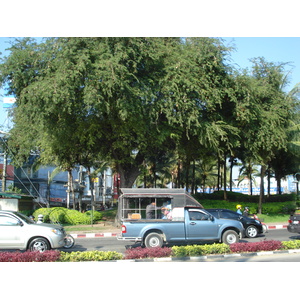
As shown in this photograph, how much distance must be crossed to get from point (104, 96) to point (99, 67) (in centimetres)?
151

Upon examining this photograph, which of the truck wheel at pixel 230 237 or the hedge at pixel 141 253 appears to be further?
the truck wheel at pixel 230 237

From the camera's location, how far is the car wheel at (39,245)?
11.6m

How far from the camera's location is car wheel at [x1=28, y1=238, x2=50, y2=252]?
11.6 meters

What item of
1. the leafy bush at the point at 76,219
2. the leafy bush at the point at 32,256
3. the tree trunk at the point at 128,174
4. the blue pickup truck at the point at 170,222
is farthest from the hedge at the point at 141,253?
the leafy bush at the point at 76,219

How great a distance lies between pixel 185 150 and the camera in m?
23.9

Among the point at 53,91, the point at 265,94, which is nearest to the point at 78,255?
the point at 53,91

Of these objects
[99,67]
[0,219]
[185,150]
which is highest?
[99,67]

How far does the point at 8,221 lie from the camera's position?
1187 cm

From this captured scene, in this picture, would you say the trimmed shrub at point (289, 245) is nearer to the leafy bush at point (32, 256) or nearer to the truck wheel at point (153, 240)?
the truck wheel at point (153, 240)

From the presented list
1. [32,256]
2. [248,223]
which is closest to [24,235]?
[32,256]

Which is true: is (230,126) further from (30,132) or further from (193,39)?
(30,132)

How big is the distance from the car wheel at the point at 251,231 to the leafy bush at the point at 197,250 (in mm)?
5830

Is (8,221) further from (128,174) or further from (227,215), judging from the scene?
(128,174)

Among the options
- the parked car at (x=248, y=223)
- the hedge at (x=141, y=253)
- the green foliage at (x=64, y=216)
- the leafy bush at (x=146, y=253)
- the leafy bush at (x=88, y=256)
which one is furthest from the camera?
the green foliage at (x=64, y=216)
